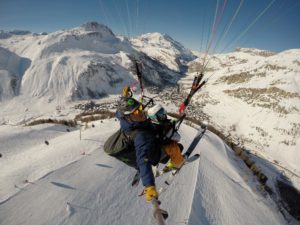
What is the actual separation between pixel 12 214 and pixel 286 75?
183 feet

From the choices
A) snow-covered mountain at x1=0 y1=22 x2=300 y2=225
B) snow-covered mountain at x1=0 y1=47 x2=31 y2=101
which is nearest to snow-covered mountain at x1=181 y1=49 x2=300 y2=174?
snow-covered mountain at x1=0 y1=22 x2=300 y2=225

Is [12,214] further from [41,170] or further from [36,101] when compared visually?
[36,101]

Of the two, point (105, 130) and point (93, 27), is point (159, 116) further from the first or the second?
point (93, 27)

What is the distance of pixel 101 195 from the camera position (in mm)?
5371

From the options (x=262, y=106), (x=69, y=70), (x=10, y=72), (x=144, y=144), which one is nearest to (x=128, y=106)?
(x=144, y=144)

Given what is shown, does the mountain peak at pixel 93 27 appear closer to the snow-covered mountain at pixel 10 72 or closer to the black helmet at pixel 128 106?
the snow-covered mountain at pixel 10 72

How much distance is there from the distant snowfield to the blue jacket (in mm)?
2635

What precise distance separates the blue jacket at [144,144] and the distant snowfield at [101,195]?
104 inches

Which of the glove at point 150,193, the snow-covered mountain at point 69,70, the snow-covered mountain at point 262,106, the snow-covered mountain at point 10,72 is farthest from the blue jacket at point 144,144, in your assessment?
the snow-covered mountain at point 10,72

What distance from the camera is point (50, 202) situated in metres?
4.74

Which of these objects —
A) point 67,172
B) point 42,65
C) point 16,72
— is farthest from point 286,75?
point 16,72

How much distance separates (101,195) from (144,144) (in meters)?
3.24

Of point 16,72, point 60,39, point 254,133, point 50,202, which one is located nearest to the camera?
point 50,202

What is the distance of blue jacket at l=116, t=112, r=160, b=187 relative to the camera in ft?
9.84
